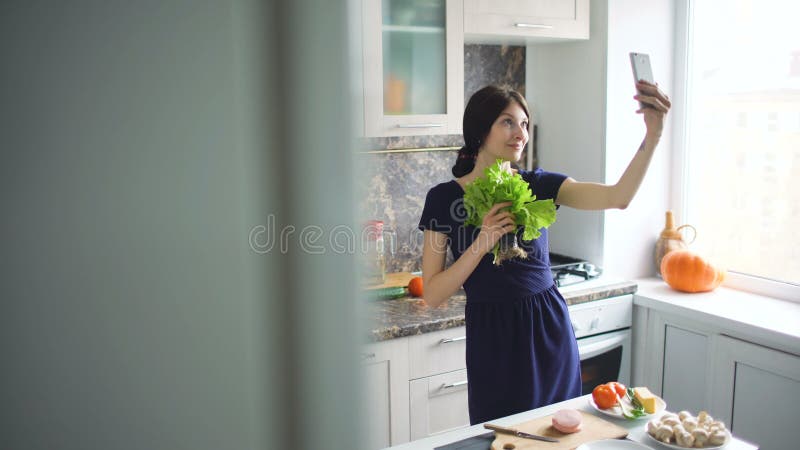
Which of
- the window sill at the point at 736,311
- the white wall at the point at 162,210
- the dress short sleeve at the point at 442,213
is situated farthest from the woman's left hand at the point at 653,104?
the white wall at the point at 162,210

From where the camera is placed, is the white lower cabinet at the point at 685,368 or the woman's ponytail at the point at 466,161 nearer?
the woman's ponytail at the point at 466,161

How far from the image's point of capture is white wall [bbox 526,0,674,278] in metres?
2.77

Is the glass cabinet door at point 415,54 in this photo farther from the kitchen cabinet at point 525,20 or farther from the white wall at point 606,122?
the white wall at point 606,122

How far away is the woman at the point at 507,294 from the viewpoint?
1.72 m

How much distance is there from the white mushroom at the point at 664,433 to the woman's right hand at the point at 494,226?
58 centimetres

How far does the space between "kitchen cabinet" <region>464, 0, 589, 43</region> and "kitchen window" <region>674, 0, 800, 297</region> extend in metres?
0.56

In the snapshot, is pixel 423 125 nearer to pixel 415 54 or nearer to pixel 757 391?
pixel 415 54

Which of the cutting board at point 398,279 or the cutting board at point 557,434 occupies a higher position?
the cutting board at point 398,279

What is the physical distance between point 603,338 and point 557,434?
1365 mm

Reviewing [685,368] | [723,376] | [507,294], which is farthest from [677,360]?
[507,294]

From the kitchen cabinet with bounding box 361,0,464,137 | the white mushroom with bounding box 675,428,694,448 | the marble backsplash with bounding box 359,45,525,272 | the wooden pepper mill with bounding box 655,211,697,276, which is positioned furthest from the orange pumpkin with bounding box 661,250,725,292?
the white mushroom with bounding box 675,428,694,448

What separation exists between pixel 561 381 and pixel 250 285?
69.1 inches

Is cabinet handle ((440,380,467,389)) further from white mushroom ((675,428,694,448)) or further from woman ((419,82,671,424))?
white mushroom ((675,428,694,448))

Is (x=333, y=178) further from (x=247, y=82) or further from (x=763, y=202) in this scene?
(x=763, y=202)
